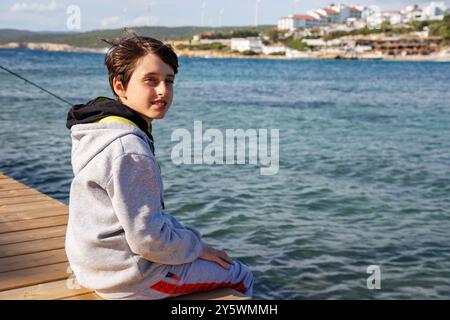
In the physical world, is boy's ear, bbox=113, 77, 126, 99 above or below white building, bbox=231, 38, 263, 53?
below

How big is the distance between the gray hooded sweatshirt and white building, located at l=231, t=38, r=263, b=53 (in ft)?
426

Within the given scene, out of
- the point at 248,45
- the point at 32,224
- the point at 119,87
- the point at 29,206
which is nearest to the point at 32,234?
the point at 32,224

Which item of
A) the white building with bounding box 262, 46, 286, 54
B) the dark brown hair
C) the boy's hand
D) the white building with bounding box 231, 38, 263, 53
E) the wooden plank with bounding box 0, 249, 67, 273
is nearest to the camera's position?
the dark brown hair

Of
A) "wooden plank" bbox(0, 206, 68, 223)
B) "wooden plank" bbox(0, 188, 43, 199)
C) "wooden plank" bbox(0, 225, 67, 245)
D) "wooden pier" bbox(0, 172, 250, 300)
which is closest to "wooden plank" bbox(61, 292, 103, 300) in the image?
"wooden pier" bbox(0, 172, 250, 300)

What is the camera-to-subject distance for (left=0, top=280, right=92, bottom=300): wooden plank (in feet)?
10.4

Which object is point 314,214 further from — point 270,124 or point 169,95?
point 270,124

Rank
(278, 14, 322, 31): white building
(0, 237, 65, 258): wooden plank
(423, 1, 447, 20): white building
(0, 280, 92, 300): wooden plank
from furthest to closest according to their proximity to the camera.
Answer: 1. (278, 14, 322, 31): white building
2. (423, 1, 447, 20): white building
3. (0, 237, 65, 258): wooden plank
4. (0, 280, 92, 300): wooden plank

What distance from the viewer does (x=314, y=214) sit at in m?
7.50

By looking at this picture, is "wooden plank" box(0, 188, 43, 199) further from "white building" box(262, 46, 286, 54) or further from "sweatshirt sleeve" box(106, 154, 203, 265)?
"white building" box(262, 46, 286, 54)

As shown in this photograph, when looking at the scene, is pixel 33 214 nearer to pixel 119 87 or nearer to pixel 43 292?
pixel 43 292

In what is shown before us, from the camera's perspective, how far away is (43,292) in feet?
10.7

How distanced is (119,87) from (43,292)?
1.35 metres
